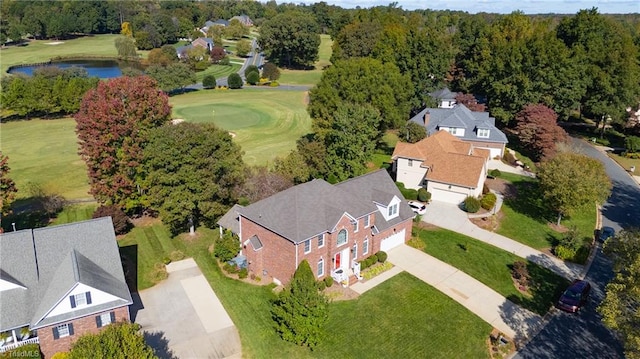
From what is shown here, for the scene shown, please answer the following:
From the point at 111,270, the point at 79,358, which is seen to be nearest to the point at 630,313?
the point at 79,358

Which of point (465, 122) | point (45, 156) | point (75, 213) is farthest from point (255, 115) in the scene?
point (75, 213)

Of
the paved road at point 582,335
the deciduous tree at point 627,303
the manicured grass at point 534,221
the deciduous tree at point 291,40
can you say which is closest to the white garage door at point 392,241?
the manicured grass at point 534,221

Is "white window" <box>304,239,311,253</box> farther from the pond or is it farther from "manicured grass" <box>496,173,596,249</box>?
the pond

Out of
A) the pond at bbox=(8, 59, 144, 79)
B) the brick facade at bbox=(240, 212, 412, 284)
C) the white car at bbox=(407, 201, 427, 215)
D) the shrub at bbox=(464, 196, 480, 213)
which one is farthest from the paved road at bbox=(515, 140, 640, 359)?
the pond at bbox=(8, 59, 144, 79)

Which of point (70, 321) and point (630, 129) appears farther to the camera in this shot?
point (630, 129)

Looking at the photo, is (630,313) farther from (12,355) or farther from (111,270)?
(12,355)

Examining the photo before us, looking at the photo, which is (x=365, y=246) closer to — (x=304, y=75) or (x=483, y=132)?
(x=483, y=132)
